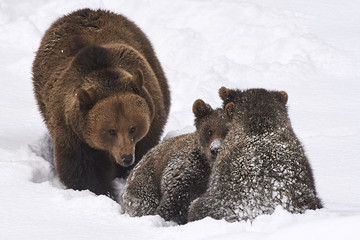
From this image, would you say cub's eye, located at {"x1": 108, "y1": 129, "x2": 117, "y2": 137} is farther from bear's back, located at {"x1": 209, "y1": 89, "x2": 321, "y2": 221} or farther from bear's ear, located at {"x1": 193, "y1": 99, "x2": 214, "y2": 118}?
bear's back, located at {"x1": 209, "y1": 89, "x2": 321, "y2": 221}

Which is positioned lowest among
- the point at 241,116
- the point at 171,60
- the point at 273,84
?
the point at 171,60

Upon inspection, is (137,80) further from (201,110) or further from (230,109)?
(230,109)

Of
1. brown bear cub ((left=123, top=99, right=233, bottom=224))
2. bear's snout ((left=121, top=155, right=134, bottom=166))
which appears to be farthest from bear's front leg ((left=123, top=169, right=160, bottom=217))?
bear's snout ((left=121, top=155, right=134, bottom=166))

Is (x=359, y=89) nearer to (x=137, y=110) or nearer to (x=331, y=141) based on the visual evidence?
(x=331, y=141)

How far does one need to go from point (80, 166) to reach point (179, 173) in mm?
1702

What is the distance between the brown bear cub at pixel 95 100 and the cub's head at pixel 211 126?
89 cm

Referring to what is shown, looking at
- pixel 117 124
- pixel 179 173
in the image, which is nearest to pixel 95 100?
pixel 117 124

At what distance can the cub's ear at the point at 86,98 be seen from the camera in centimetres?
666

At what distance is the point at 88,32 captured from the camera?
8203 mm

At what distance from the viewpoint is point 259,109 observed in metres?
5.34

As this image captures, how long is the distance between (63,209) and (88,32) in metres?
3.40

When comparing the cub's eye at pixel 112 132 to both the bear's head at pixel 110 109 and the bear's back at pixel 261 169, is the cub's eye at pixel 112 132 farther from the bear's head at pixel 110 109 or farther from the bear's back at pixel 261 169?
the bear's back at pixel 261 169

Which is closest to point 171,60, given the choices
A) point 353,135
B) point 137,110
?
point 353,135

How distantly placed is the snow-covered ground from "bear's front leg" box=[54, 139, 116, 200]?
23 cm
